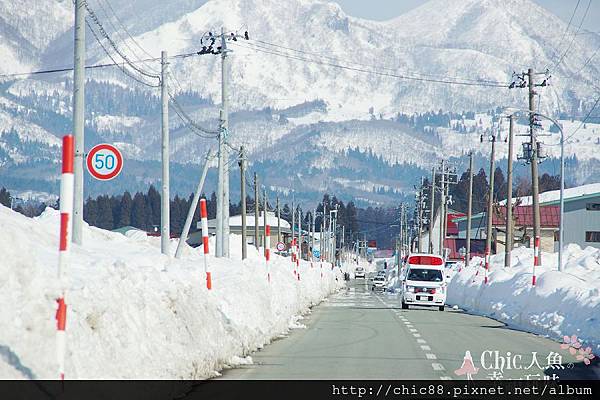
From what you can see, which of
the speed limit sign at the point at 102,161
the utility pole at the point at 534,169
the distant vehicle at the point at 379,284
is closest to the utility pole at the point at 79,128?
the speed limit sign at the point at 102,161

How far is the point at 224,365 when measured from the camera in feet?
57.7

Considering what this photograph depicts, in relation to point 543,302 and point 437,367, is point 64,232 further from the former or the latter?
point 543,302

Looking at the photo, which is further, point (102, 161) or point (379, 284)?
point (379, 284)

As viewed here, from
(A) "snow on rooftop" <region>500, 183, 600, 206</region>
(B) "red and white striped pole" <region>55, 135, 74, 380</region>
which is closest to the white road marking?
(B) "red and white striped pole" <region>55, 135, 74, 380</region>

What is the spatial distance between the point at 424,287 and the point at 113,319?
31.3 meters

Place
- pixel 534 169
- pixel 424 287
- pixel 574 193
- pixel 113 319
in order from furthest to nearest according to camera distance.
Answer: pixel 574 193, pixel 534 169, pixel 424 287, pixel 113 319

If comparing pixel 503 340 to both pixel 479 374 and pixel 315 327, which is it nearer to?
pixel 315 327

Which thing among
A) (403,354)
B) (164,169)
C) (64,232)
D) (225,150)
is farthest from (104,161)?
(225,150)

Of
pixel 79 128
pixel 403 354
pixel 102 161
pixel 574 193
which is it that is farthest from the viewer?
pixel 574 193

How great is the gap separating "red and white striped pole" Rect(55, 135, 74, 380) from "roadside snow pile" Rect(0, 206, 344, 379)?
22cm

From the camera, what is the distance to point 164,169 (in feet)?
123

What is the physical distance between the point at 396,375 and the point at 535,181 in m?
39.6

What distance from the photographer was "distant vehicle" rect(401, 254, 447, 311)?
143 feet

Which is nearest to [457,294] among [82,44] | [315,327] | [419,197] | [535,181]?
[535,181]
